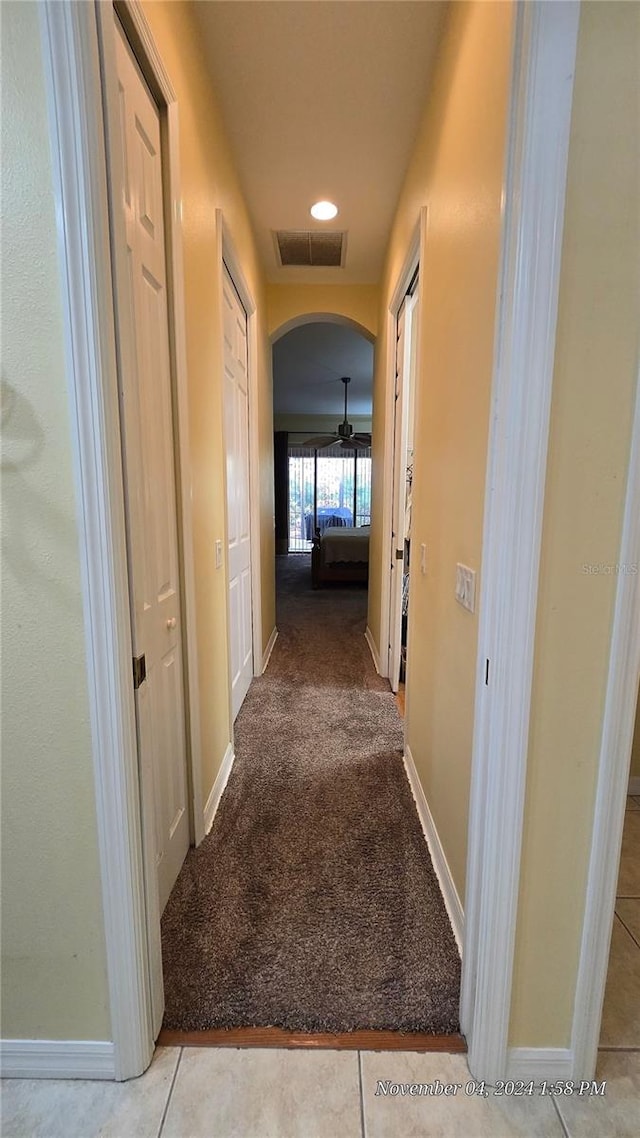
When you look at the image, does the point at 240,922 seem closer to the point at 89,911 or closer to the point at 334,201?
the point at 89,911

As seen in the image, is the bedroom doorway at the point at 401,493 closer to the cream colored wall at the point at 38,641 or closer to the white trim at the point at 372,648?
the white trim at the point at 372,648

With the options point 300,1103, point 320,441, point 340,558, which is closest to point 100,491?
point 300,1103

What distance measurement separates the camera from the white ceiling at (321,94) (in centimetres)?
169

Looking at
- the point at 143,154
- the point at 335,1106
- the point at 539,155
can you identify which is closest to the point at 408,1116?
the point at 335,1106

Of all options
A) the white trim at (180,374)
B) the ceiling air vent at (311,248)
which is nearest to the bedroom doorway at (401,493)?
the ceiling air vent at (311,248)

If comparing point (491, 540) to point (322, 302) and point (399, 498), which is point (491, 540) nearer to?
point (399, 498)

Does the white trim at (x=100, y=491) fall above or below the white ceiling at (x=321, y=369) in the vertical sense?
below

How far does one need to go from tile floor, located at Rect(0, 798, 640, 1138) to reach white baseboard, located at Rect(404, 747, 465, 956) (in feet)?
1.07

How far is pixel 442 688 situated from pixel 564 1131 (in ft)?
3.32

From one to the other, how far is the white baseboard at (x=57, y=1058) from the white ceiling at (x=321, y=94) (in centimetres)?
305

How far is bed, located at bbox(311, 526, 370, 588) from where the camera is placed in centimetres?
650

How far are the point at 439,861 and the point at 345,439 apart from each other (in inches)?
295

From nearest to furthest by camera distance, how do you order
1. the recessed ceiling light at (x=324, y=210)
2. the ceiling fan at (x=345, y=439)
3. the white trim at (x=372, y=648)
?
1. the recessed ceiling light at (x=324, y=210)
2. the white trim at (x=372, y=648)
3. the ceiling fan at (x=345, y=439)

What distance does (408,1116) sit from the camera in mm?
1020
